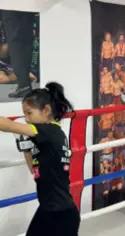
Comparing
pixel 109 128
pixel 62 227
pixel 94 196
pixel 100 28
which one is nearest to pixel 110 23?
pixel 100 28

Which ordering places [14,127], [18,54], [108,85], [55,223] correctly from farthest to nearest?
[108,85], [18,54], [55,223], [14,127]

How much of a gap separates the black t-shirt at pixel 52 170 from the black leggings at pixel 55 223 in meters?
0.03

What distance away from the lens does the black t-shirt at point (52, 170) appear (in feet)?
5.10

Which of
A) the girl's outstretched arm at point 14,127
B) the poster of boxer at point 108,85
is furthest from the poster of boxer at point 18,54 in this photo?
the girl's outstretched arm at point 14,127

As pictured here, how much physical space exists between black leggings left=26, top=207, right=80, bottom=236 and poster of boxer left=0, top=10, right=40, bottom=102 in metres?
0.92

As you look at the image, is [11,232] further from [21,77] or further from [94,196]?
[21,77]

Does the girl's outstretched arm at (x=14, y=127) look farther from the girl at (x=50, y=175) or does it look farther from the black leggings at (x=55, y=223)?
the black leggings at (x=55, y=223)

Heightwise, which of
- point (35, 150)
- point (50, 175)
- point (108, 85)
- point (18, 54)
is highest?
point (18, 54)

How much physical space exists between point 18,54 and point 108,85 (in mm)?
865

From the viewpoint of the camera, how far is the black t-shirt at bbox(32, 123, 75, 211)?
5.10ft

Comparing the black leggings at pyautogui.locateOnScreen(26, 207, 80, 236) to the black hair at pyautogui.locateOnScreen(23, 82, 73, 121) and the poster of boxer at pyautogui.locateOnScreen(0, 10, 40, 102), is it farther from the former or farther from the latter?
the poster of boxer at pyautogui.locateOnScreen(0, 10, 40, 102)

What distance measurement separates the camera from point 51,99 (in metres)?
1.64

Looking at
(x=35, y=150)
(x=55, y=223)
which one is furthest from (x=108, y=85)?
(x=55, y=223)

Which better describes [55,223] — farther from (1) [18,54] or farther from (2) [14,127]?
(1) [18,54]
